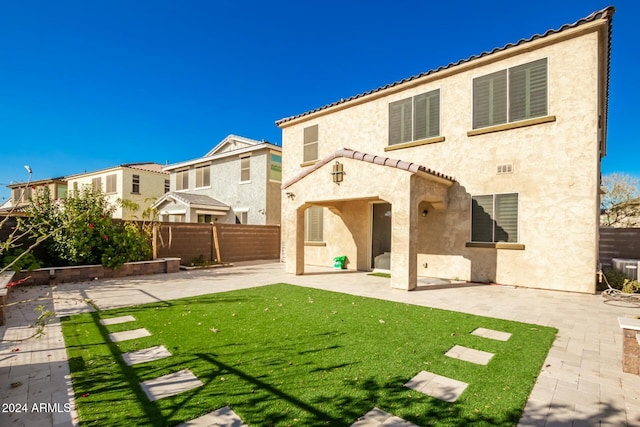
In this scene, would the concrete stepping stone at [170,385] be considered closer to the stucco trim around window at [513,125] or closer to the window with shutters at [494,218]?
the window with shutters at [494,218]

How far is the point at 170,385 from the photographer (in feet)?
11.6

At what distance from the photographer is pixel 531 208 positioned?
31.0ft

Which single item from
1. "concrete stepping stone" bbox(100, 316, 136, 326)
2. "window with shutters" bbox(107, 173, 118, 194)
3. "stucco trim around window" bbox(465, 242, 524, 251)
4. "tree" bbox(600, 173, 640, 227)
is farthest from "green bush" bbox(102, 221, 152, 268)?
"tree" bbox(600, 173, 640, 227)

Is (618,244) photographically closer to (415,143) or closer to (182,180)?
(415,143)

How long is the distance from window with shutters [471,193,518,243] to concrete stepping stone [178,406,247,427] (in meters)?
9.72

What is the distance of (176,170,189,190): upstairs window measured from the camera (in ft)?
83.7

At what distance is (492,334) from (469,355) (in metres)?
1.19

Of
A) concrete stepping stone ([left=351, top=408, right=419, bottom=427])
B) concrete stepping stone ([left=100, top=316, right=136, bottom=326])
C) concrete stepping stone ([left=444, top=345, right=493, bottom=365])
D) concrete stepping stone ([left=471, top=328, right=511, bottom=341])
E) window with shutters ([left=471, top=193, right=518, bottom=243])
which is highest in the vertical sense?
window with shutters ([left=471, top=193, right=518, bottom=243])

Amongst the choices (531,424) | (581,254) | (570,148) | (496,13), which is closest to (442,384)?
(531,424)

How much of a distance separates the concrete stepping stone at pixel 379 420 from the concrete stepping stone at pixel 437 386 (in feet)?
2.07

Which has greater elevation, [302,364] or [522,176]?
[522,176]

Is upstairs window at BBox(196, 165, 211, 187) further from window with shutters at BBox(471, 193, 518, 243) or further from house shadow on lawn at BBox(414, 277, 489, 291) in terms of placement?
window with shutters at BBox(471, 193, 518, 243)

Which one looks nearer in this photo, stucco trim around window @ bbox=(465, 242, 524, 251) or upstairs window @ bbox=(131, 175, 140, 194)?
stucco trim around window @ bbox=(465, 242, 524, 251)

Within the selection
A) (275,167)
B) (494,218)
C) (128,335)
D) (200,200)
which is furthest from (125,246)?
(494,218)
